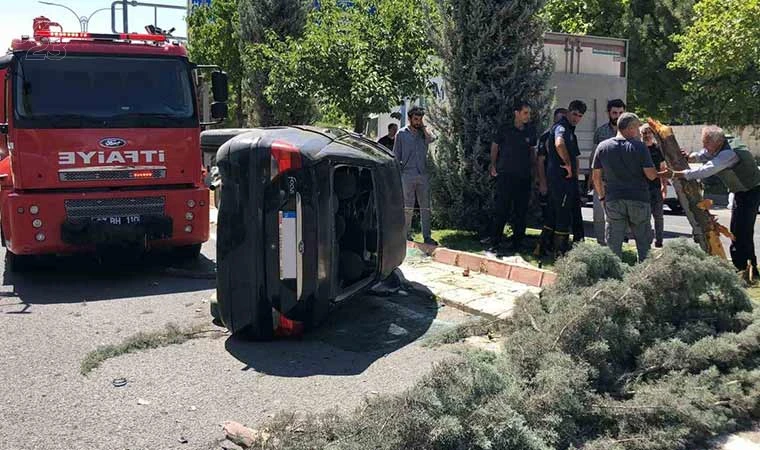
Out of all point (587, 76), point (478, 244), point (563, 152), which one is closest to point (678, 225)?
point (587, 76)

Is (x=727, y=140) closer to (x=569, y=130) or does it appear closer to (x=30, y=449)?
(x=569, y=130)

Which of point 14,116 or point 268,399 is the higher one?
point 14,116

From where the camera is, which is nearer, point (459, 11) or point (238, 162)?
point (238, 162)

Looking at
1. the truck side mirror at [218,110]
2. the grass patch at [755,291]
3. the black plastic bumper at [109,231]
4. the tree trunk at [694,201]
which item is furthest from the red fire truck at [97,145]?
the grass patch at [755,291]

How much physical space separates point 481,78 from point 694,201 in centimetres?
344

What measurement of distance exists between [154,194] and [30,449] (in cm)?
473

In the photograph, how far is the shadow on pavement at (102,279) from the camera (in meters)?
8.02

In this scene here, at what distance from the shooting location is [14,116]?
→ 7.91 m

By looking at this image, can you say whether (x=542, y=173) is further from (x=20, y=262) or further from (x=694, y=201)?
(x=20, y=262)

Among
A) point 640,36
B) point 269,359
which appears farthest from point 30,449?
point 640,36

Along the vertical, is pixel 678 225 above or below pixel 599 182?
below

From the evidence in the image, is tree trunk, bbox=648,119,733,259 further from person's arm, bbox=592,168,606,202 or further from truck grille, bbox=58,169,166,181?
truck grille, bbox=58,169,166,181

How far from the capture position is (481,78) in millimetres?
9969

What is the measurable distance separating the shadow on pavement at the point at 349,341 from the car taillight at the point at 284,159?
1.40m
